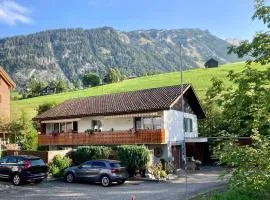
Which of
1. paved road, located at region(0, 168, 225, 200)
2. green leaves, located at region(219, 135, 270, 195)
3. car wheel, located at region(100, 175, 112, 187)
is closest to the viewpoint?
green leaves, located at region(219, 135, 270, 195)

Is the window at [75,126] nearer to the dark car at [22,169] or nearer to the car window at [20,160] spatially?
the dark car at [22,169]

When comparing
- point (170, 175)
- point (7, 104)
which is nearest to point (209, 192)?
point (170, 175)

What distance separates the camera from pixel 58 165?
33031 millimetres

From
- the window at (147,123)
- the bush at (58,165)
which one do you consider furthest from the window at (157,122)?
the bush at (58,165)

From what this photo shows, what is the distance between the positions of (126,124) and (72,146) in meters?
6.45

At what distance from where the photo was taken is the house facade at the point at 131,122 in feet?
124

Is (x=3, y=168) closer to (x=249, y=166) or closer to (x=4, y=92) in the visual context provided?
(x=249, y=166)

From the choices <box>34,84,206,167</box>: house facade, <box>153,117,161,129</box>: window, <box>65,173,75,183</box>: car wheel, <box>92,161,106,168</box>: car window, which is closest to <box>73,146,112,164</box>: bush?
<box>34,84,206,167</box>: house facade

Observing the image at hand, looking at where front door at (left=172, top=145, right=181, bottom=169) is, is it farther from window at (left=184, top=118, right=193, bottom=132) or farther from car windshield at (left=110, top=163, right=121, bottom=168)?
car windshield at (left=110, top=163, right=121, bottom=168)

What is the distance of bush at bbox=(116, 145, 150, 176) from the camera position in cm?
3181

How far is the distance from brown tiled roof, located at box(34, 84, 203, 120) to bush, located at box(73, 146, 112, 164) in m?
5.91

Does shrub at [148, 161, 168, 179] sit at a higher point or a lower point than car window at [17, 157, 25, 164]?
lower

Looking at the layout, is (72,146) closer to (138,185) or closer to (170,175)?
(170,175)

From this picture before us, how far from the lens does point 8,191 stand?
24.8 metres
